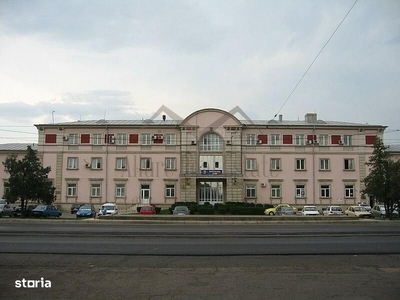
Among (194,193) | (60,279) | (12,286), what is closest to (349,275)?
(60,279)

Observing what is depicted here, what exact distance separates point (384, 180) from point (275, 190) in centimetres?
1611

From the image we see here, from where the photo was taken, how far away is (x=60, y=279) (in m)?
8.78

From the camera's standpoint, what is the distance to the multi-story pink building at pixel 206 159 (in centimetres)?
5166

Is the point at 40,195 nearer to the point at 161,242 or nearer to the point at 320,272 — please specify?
the point at 161,242

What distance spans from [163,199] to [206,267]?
4176cm

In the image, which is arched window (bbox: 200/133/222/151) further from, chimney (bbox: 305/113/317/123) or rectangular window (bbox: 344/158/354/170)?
rectangular window (bbox: 344/158/354/170)

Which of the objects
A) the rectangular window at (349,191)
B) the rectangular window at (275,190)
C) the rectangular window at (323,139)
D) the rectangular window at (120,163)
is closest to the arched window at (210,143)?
the rectangular window at (275,190)

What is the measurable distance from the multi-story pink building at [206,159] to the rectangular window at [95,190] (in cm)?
13

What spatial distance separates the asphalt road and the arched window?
3656cm

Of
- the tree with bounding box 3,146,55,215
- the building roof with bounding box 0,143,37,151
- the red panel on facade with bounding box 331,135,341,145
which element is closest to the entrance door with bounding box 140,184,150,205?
the tree with bounding box 3,146,55,215

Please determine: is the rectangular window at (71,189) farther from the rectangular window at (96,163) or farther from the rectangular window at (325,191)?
the rectangular window at (325,191)

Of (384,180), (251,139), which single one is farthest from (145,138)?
(384,180)

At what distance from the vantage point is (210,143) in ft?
172

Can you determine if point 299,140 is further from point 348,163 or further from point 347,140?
point 348,163
